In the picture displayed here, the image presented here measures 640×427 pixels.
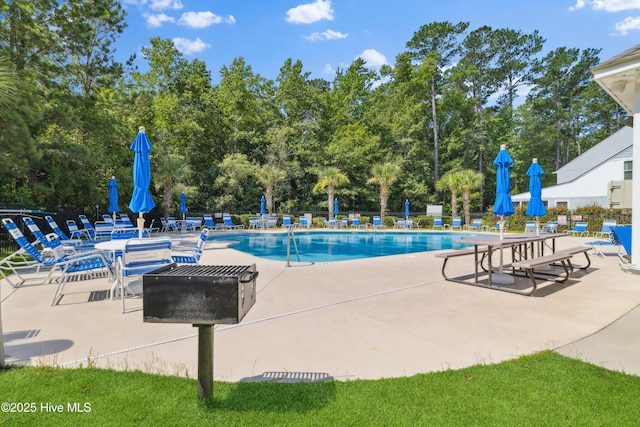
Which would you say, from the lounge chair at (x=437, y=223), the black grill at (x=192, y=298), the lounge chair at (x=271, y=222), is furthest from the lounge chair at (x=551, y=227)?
the black grill at (x=192, y=298)

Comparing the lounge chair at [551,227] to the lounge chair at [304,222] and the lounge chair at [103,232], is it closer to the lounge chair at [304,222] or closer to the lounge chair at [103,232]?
the lounge chair at [304,222]

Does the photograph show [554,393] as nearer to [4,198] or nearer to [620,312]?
[620,312]

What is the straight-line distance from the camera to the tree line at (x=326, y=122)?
16.2m

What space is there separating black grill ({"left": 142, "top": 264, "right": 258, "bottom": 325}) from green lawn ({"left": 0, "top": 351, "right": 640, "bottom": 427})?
2.16 feet

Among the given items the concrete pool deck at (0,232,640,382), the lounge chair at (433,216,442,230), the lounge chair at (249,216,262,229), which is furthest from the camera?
the lounge chair at (433,216,442,230)

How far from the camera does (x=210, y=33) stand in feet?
71.1

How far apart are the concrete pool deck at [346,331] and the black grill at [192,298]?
1005mm

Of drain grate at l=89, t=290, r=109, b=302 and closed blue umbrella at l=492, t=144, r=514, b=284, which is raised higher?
closed blue umbrella at l=492, t=144, r=514, b=284

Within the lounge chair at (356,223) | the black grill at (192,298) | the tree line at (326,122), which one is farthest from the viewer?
the lounge chair at (356,223)

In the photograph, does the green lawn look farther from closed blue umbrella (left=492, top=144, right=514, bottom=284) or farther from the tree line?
the tree line

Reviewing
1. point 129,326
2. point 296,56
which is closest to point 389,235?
point 129,326

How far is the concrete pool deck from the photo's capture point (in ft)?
9.48

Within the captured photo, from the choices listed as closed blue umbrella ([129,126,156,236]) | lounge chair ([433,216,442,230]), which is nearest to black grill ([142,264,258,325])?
closed blue umbrella ([129,126,156,236])

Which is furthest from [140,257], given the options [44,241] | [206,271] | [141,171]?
[206,271]
